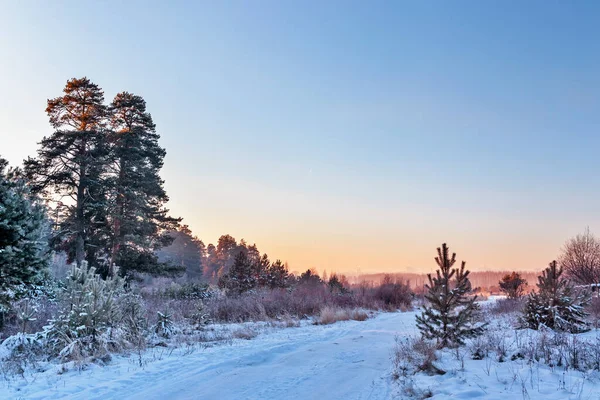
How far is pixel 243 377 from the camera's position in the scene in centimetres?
702

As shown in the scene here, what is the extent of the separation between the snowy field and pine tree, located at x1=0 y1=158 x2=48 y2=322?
14.1 feet

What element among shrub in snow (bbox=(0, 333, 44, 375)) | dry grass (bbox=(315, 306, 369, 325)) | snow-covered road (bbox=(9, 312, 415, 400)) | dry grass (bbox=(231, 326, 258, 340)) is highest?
shrub in snow (bbox=(0, 333, 44, 375))

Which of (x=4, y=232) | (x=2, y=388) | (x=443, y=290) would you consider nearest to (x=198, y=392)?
(x=2, y=388)

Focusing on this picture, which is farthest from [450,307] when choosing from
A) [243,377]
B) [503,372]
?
[243,377]

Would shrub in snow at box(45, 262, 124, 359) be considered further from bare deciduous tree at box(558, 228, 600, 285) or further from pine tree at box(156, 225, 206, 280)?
pine tree at box(156, 225, 206, 280)

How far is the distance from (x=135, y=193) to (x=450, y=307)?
69.2 ft

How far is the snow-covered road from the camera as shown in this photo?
6012mm

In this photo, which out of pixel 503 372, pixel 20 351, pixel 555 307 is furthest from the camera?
pixel 555 307

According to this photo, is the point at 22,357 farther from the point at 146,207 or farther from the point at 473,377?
the point at 146,207

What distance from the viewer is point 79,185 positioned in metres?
22.9

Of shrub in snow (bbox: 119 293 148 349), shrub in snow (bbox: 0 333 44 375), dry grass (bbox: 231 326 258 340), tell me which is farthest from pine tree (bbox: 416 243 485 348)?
shrub in snow (bbox: 0 333 44 375)

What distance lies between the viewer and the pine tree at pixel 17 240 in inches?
388

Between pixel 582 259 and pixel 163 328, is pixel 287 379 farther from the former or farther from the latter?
pixel 582 259

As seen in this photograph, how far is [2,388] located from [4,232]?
529 cm
